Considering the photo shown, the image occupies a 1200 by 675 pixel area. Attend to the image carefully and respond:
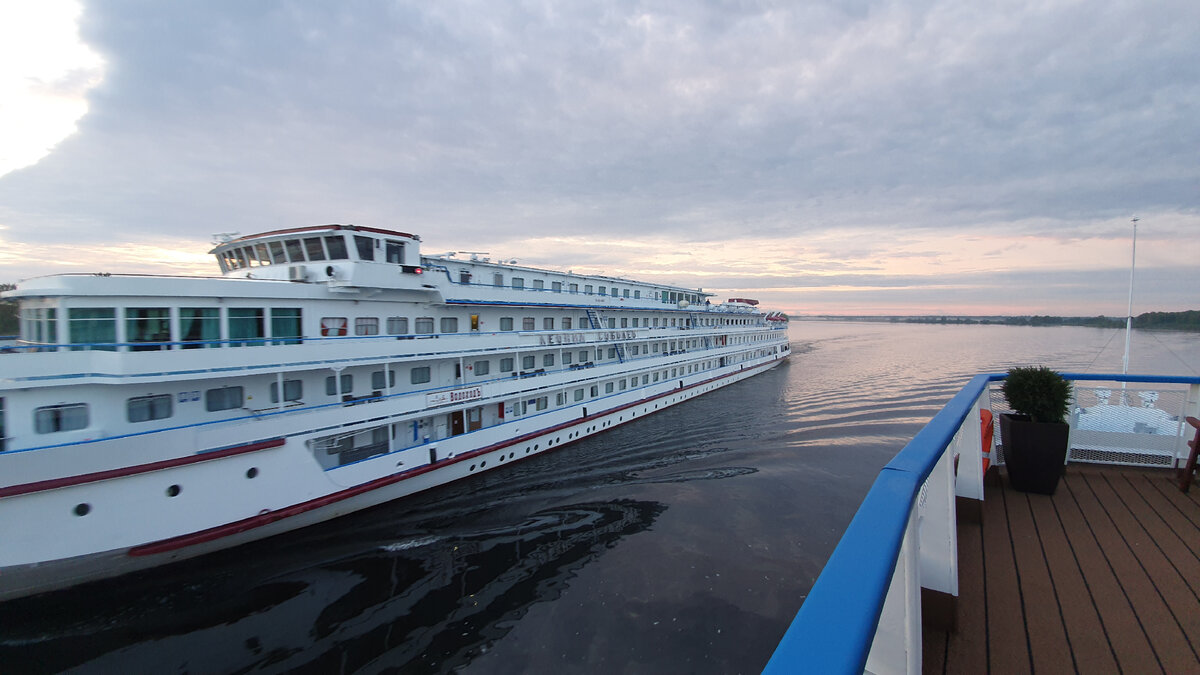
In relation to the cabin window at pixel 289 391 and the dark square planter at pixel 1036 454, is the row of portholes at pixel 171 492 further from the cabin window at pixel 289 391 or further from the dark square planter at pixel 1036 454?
the dark square planter at pixel 1036 454

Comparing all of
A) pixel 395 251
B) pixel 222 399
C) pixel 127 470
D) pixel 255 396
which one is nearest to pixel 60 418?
pixel 127 470

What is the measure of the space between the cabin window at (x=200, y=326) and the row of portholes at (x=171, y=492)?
308 cm

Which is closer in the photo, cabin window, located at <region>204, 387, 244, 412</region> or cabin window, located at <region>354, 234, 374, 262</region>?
cabin window, located at <region>204, 387, 244, 412</region>

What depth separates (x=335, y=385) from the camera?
46.0ft

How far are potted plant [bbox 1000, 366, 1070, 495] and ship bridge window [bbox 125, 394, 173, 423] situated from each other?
1583 centimetres

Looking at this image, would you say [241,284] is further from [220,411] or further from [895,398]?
[895,398]

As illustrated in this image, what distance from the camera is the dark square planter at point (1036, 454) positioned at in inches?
212

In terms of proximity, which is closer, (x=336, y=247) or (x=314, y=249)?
(x=336, y=247)

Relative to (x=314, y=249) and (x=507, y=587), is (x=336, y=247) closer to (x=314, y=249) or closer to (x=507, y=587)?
(x=314, y=249)

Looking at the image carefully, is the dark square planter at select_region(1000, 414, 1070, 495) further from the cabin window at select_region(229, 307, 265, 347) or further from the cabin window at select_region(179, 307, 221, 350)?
the cabin window at select_region(179, 307, 221, 350)

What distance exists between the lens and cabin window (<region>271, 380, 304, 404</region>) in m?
13.0

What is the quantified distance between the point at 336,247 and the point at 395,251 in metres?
1.62

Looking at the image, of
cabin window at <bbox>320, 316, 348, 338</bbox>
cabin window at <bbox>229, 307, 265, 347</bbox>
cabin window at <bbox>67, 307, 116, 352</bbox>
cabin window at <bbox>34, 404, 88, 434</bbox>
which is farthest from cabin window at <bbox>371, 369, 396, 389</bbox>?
cabin window at <bbox>34, 404, 88, 434</bbox>

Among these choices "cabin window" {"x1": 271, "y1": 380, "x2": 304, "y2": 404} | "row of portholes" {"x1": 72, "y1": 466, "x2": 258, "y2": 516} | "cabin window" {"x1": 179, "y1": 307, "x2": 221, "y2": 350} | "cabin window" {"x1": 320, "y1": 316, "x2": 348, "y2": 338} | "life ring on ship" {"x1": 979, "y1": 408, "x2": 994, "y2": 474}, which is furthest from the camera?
"cabin window" {"x1": 320, "y1": 316, "x2": 348, "y2": 338}
